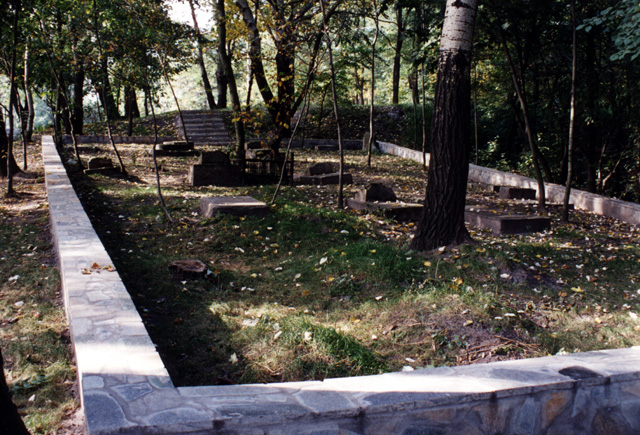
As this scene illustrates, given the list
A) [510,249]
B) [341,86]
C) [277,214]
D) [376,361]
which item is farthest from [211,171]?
[341,86]

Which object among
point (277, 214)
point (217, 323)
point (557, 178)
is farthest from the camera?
point (557, 178)

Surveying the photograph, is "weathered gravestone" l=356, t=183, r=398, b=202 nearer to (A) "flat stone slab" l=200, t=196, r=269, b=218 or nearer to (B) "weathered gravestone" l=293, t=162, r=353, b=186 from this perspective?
(A) "flat stone slab" l=200, t=196, r=269, b=218

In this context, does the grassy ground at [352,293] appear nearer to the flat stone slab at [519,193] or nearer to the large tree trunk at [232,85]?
the flat stone slab at [519,193]

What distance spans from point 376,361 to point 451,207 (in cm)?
238

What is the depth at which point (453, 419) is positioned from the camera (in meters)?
2.41

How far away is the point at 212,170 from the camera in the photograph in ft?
34.0

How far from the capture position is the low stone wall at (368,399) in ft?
6.98

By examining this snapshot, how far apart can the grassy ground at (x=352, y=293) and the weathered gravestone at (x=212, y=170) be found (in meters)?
2.73

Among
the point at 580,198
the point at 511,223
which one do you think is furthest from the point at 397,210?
the point at 580,198

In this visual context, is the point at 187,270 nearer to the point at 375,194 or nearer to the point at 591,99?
the point at 375,194

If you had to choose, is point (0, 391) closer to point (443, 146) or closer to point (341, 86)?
point (443, 146)

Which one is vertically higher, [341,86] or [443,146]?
[341,86]

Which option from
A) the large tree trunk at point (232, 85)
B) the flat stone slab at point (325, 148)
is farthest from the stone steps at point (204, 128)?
the large tree trunk at point (232, 85)

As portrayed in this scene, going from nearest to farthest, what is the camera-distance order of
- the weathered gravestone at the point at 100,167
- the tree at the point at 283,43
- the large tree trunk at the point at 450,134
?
1. the large tree trunk at the point at 450,134
2. the tree at the point at 283,43
3. the weathered gravestone at the point at 100,167
